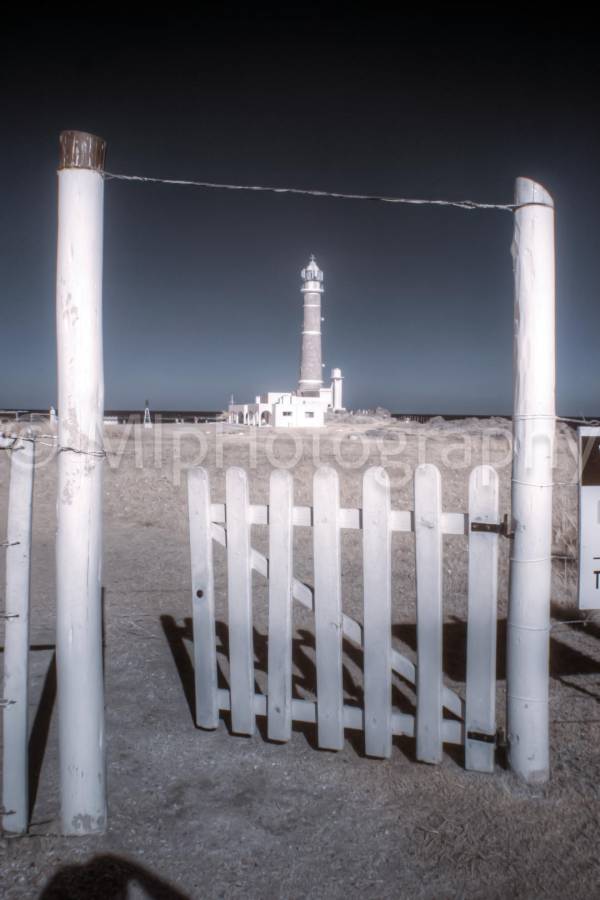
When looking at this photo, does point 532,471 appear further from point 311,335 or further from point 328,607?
point 311,335

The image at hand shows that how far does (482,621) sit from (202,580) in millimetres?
1706

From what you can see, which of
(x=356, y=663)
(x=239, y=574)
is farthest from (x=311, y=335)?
(x=239, y=574)

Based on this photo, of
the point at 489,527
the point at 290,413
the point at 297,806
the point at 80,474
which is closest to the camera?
the point at 80,474

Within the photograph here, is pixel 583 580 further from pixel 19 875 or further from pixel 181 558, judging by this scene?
pixel 181 558

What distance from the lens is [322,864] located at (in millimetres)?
3004

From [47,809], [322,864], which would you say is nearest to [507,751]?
[322,864]

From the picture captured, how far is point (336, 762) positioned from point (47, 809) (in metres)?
1.61

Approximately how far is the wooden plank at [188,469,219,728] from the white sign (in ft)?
7.16

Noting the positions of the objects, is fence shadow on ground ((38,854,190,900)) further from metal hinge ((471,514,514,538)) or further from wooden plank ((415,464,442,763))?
metal hinge ((471,514,514,538))

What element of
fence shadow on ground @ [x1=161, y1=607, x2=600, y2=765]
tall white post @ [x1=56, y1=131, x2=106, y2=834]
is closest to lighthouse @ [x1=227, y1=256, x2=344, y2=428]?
fence shadow on ground @ [x1=161, y1=607, x2=600, y2=765]

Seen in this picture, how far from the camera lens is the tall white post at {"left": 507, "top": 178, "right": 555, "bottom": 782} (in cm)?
359

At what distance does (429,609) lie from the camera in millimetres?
3658

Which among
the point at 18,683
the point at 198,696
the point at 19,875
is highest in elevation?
the point at 18,683

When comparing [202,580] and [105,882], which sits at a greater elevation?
[202,580]
